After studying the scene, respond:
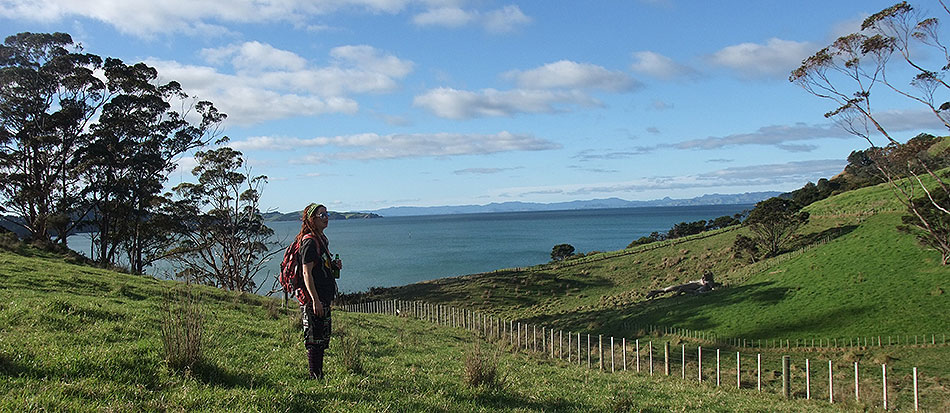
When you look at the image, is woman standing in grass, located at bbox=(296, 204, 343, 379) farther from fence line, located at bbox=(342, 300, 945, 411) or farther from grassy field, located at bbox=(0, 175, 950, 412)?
fence line, located at bbox=(342, 300, 945, 411)

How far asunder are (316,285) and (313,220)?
2.37 feet

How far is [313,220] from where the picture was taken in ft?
20.5

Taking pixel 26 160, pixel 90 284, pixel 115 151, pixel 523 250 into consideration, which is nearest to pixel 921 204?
pixel 90 284

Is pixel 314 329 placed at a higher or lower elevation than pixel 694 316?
higher

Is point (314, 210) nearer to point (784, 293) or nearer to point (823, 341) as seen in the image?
point (823, 341)

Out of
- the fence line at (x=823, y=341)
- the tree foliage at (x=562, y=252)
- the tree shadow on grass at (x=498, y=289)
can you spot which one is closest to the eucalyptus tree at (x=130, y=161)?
the tree shadow on grass at (x=498, y=289)

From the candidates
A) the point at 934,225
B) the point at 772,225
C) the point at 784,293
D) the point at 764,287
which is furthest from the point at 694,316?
the point at 772,225

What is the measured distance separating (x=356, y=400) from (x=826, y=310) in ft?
93.0

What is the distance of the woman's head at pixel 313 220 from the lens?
6220 millimetres

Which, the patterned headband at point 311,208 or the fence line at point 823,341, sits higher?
the patterned headband at point 311,208

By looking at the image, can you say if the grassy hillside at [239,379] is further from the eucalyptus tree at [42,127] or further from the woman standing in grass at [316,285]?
the eucalyptus tree at [42,127]

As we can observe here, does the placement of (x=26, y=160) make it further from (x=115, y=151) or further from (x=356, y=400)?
(x=356, y=400)

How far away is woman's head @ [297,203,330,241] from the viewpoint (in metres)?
6.22

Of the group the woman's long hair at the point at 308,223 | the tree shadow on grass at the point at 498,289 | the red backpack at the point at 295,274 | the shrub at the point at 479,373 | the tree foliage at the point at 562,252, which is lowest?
the tree shadow on grass at the point at 498,289
